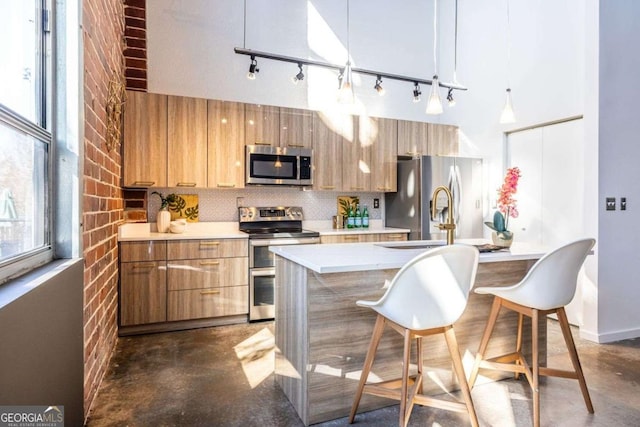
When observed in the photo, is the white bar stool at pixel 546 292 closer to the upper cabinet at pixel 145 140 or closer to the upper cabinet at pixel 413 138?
the upper cabinet at pixel 413 138

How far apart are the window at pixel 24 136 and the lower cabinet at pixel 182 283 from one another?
70.6 inches

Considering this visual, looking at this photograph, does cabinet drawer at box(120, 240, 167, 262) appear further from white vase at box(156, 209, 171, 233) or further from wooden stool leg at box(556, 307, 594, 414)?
wooden stool leg at box(556, 307, 594, 414)

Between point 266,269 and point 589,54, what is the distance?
3557mm

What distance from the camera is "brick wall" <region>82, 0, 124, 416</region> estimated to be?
2.01 metres

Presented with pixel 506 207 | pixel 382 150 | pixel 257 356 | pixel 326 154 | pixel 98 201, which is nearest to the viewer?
pixel 98 201

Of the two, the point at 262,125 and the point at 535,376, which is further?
the point at 262,125

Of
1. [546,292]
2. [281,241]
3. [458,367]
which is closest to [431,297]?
[458,367]

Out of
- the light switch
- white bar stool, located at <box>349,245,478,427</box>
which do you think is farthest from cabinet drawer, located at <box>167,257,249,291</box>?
the light switch

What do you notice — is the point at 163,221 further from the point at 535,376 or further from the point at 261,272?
the point at 535,376

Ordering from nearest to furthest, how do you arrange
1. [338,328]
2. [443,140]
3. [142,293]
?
[338,328]
[142,293]
[443,140]

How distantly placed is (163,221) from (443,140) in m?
3.57

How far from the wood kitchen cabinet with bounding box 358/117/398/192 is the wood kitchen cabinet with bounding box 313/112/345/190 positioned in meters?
0.37

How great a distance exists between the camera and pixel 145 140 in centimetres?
363

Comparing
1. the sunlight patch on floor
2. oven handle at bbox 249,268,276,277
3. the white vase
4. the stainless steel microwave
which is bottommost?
the sunlight patch on floor
